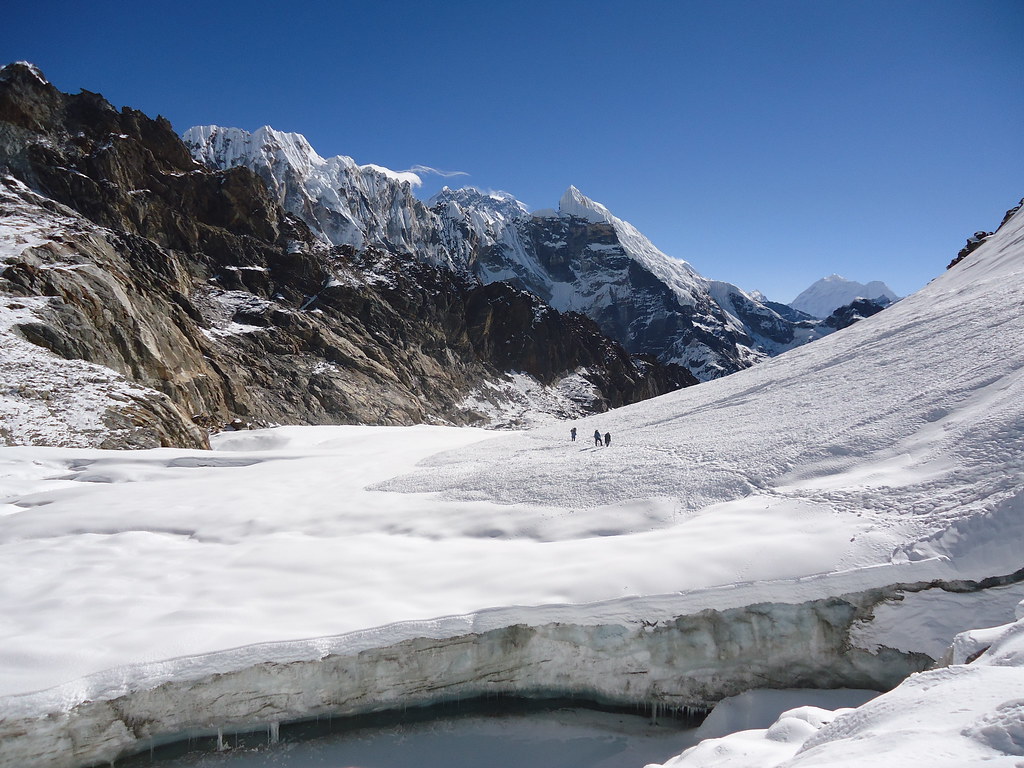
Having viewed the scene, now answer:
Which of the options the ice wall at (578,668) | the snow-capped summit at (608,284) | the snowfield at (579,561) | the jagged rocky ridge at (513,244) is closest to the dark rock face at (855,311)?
Result: the jagged rocky ridge at (513,244)

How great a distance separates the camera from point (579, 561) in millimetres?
7703

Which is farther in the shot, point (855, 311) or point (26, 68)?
point (855, 311)

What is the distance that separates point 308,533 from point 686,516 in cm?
644

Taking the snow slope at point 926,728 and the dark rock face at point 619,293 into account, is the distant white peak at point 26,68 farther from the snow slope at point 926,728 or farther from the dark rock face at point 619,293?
the dark rock face at point 619,293

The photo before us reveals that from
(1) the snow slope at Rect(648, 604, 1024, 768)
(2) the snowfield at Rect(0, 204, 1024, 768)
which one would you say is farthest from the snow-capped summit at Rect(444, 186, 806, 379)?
(1) the snow slope at Rect(648, 604, 1024, 768)

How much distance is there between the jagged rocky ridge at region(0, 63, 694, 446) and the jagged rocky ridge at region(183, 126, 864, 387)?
26056mm

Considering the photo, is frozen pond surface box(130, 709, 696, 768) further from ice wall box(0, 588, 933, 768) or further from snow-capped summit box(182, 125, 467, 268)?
snow-capped summit box(182, 125, 467, 268)

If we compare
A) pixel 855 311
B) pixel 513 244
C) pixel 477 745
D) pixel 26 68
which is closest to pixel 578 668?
pixel 477 745

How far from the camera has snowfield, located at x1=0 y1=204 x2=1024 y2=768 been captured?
5.51 metres

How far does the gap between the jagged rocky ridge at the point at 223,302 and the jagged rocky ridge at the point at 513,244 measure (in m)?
26.1

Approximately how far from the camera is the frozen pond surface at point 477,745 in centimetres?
610

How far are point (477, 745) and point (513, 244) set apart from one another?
185 m

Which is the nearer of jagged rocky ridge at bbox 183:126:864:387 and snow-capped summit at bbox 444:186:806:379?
jagged rocky ridge at bbox 183:126:864:387

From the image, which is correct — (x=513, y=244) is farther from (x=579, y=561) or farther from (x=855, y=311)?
(x=579, y=561)
